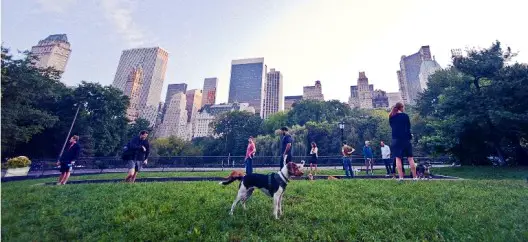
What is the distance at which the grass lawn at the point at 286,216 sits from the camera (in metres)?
4.61

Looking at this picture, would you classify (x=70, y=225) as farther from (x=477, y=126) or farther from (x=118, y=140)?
(x=118, y=140)

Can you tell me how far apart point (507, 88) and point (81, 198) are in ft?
87.1

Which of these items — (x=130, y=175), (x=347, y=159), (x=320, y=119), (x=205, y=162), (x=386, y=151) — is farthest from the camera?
(x=320, y=119)

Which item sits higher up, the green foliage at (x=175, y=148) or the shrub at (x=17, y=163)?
the green foliage at (x=175, y=148)

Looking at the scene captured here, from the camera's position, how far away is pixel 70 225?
17.4 ft

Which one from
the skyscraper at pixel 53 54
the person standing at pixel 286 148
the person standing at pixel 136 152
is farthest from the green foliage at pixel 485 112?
the skyscraper at pixel 53 54

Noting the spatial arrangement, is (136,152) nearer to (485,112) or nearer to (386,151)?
(386,151)

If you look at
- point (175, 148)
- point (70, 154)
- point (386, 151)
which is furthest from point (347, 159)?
point (175, 148)

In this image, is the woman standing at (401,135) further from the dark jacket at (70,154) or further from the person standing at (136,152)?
the dark jacket at (70,154)

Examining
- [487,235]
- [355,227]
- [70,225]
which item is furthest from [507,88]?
[70,225]

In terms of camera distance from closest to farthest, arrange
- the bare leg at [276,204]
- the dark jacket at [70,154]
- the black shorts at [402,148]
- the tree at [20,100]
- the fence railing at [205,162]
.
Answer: the bare leg at [276,204] → the black shorts at [402,148] → the dark jacket at [70,154] → the tree at [20,100] → the fence railing at [205,162]

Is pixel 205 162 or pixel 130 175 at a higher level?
pixel 205 162

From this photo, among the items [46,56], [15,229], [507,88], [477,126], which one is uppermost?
[46,56]

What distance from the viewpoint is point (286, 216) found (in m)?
5.34
